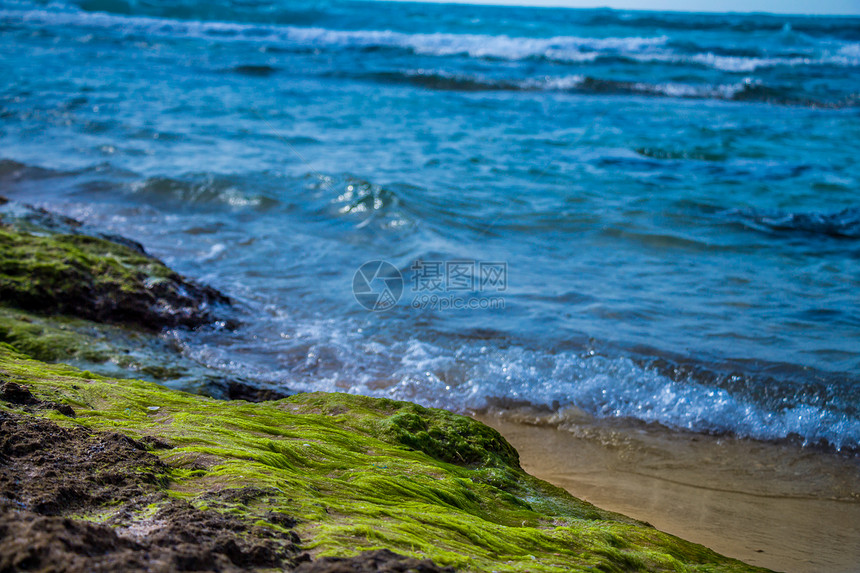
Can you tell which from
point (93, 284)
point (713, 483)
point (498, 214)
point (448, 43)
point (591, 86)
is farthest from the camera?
point (448, 43)

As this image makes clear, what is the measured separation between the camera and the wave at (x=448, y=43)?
80.8ft

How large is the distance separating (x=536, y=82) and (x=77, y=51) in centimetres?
1418

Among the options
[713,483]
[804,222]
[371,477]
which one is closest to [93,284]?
[371,477]

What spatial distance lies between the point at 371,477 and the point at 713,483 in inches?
96.3

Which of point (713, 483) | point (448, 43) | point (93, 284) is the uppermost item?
point (448, 43)

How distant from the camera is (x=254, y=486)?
2227 mm

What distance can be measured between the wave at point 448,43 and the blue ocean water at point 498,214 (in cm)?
416

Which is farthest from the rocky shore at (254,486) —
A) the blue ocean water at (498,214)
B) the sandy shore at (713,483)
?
the blue ocean water at (498,214)

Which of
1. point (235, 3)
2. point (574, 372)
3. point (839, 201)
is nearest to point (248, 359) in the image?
point (574, 372)

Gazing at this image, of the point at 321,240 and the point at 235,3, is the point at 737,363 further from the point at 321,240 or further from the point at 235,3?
the point at 235,3

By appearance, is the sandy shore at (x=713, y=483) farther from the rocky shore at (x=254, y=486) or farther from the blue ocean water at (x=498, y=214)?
the rocky shore at (x=254, y=486)

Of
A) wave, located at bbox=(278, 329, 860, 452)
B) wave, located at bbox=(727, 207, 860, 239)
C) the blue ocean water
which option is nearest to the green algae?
wave, located at bbox=(278, 329, 860, 452)

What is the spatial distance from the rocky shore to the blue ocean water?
53.5 inches

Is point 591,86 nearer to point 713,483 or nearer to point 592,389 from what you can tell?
point 592,389
